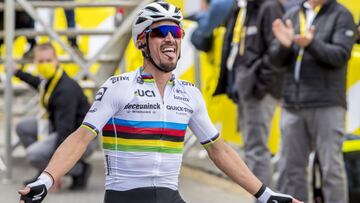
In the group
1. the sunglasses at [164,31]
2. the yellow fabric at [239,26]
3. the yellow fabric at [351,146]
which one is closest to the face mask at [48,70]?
the yellow fabric at [239,26]

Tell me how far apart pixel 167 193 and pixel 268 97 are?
4029mm

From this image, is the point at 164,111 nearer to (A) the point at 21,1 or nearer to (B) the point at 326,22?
A: (B) the point at 326,22

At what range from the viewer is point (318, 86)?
773 centimetres

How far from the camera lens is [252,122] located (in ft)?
28.7

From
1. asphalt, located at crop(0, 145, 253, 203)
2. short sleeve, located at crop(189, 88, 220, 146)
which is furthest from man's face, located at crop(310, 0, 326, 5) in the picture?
short sleeve, located at crop(189, 88, 220, 146)

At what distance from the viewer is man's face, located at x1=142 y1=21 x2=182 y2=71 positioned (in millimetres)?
4938

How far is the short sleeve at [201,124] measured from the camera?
5.07 m

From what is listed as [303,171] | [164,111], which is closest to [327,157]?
[303,171]

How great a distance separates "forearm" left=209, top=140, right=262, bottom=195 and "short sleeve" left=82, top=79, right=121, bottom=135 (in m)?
0.64

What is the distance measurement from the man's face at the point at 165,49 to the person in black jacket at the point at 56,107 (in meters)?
4.39

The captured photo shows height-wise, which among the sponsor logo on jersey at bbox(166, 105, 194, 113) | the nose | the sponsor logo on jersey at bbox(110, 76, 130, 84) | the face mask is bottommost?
the face mask

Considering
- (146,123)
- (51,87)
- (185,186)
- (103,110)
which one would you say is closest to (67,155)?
(103,110)

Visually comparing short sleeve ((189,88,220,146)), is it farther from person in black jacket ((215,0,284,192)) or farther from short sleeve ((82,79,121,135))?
person in black jacket ((215,0,284,192))

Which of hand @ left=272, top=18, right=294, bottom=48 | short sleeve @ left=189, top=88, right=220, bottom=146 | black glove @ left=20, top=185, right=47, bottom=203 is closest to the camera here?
black glove @ left=20, top=185, right=47, bottom=203
